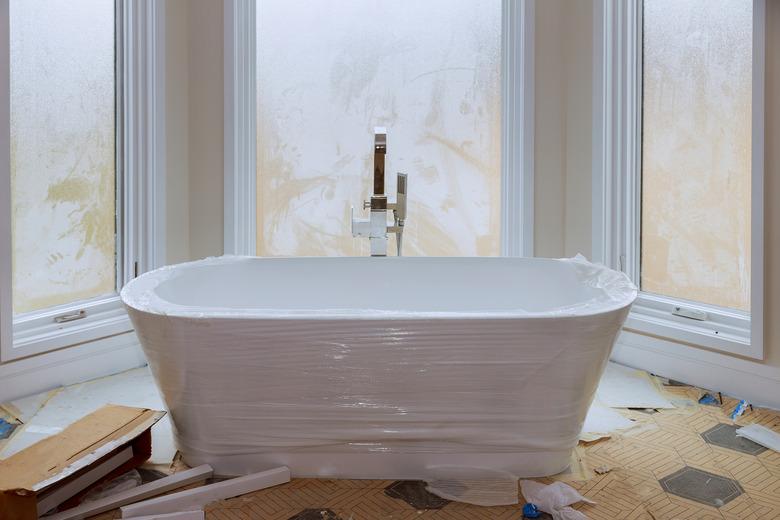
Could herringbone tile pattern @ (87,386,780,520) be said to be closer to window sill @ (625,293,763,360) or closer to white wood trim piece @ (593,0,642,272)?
window sill @ (625,293,763,360)

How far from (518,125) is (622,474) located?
1.66 metres

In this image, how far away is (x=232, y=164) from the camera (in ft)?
8.92

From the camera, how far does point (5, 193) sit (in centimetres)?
197

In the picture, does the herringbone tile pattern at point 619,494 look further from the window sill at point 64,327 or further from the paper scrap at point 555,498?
the window sill at point 64,327

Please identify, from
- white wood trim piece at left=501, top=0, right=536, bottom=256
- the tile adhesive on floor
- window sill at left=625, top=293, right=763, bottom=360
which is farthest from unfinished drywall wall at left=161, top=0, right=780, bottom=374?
the tile adhesive on floor

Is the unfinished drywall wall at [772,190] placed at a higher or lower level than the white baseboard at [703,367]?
higher

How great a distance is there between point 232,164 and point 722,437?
2.17 m

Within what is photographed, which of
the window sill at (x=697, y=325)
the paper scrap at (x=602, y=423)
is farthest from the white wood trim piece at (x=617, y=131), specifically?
the paper scrap at (x=602, y=423)

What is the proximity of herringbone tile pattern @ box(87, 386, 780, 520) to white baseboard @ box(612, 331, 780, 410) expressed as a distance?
1.11ft

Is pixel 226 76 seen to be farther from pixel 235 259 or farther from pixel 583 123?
pixel 583 123

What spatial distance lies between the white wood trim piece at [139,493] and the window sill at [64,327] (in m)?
0.90

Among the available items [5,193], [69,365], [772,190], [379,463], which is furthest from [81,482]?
[772,190]

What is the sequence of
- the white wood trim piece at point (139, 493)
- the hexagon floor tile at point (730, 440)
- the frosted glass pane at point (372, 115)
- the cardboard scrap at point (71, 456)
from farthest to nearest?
the frosted glass pane at point (372, 115) → the hexagon floor tile at point (730, 440) → the white wood trim piece at point (139, 493) → the cardboard scrap at point (71, 456)

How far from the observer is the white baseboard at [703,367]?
1.97 meters
